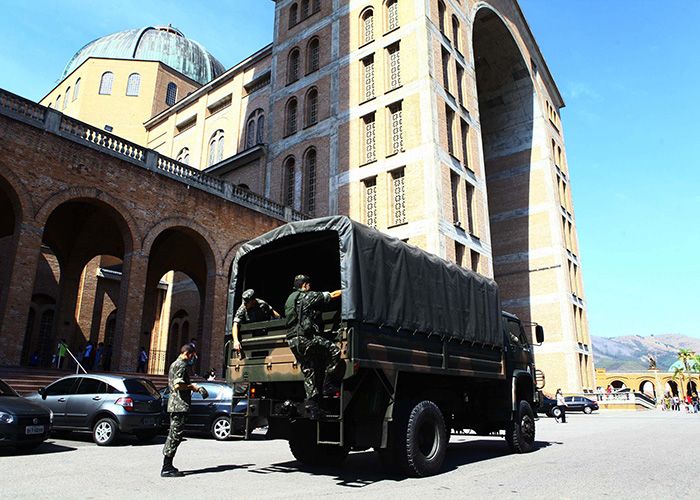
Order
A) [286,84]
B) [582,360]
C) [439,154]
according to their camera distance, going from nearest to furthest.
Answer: [439,154]
[286,84]
[582,360]

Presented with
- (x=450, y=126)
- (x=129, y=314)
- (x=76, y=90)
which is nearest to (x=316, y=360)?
(x=129, y=314)

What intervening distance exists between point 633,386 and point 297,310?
283 feet

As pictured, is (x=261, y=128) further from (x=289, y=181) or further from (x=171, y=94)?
(x=171, y=94)

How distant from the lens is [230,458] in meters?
8.74

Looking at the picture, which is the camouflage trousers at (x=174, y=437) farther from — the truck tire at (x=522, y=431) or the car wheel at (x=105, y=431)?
the truck tire at (x=522, y=431)

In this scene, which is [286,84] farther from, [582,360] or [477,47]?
[582,360]

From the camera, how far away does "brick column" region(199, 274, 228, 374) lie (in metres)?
19.7

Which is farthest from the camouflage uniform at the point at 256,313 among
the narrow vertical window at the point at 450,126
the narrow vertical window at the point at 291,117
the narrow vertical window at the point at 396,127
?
the narrow vertical window at the point at 291,117

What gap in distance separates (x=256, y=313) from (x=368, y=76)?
24614mm

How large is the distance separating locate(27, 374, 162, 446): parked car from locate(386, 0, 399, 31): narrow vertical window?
979 inches

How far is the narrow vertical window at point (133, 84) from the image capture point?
5131 centimetres

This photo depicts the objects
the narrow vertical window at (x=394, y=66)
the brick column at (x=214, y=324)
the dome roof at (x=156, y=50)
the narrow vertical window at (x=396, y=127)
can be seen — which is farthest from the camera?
the dome roof at (x=156, y=50)

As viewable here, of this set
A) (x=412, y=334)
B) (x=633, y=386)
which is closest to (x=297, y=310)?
(x=412, y=334)

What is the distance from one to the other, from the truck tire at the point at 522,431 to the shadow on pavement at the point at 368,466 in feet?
0.91
